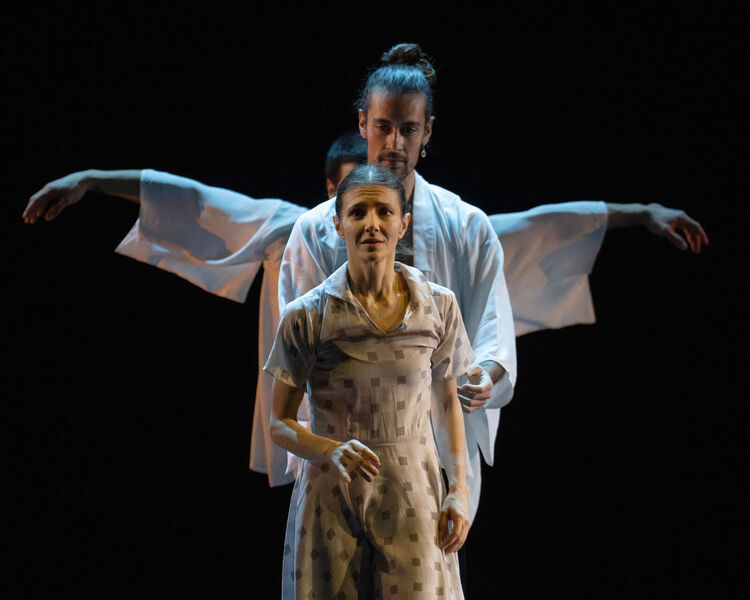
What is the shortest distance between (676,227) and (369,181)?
0.91 metres

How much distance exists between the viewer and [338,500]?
153 centimetres

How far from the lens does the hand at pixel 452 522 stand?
1.54 meters

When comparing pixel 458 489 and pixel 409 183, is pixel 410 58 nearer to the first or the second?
pixel 409 183

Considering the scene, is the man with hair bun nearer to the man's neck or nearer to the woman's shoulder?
the man's neck

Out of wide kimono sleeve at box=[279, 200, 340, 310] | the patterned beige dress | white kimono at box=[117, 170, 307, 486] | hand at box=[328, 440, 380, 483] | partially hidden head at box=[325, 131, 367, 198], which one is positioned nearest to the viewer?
hand at box=[328, 440, 380, 483]

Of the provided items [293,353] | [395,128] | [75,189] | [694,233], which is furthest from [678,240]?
[75,189]

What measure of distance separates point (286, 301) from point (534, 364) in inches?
47.5

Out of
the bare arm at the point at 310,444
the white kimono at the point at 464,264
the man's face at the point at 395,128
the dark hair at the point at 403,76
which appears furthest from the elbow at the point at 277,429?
the dark hair at the point at 403,76

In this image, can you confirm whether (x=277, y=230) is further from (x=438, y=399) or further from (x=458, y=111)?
(x=438, y=399)

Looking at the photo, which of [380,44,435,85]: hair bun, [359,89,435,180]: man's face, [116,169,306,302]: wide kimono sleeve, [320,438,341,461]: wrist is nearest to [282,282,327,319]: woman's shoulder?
[320,438,341,461]: wrist

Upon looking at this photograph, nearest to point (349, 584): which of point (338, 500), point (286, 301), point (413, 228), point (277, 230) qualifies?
point (338, 500)

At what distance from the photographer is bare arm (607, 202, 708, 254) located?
2152 mm

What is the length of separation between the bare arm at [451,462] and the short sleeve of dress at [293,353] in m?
0.22

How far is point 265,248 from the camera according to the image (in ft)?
8.05
